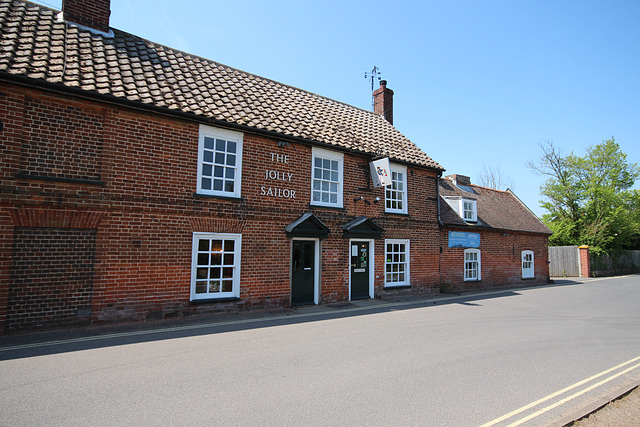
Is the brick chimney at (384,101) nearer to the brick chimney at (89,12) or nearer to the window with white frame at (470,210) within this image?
the window with white frame at (470,210)

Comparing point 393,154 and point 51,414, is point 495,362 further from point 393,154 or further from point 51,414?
point 393,154

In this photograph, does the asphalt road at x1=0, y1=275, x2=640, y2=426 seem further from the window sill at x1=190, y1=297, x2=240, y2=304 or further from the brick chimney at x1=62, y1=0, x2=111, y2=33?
the brick chimney at x1=62, y1=0, x2=111, y2=33

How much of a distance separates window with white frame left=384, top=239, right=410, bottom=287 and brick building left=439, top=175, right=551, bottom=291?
7.71 ft

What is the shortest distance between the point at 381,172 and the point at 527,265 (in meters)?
13.6

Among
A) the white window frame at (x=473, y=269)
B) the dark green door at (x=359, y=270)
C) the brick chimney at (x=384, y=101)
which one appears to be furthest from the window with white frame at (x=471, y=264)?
the brick chimney at (x=384, y=101)

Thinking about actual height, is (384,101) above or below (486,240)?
above

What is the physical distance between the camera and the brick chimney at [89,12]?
10047mm

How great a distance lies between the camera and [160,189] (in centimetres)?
890

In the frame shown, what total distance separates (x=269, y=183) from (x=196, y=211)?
242 cm

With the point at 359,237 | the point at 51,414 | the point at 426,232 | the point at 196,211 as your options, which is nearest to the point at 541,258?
the point at 426,232

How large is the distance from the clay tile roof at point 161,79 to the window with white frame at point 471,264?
5.23 m

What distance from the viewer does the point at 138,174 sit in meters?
8.65

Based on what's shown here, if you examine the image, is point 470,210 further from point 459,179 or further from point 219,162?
point 219,162

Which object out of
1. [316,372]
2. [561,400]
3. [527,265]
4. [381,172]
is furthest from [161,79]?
[527,265]
